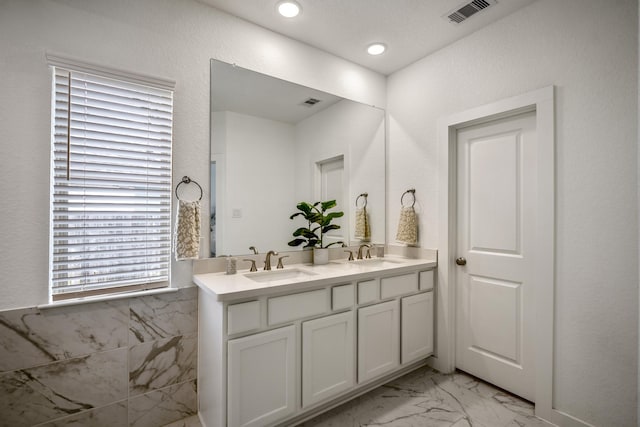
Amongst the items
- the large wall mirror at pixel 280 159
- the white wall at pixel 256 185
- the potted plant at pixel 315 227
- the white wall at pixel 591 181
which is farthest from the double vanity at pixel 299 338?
the white wall at pixel 591 181

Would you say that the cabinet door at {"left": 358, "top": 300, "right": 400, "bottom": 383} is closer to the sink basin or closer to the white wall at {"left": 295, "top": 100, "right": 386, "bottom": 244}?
the sink basin

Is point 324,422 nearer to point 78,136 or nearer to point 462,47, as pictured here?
point 78,136

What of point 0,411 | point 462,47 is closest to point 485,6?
point 462,47

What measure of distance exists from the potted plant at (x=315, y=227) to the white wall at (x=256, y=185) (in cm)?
8

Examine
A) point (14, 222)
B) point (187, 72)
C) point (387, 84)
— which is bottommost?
point (14, 222)

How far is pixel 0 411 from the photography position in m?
1.43

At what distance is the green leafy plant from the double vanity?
0.64 feet

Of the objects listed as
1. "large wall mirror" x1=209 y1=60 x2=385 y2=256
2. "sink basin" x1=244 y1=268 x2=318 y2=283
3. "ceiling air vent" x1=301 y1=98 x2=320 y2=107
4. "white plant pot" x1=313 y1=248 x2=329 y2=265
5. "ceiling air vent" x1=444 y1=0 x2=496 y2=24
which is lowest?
"sink basin" x1=244 y1=268 x2=318 y2=283

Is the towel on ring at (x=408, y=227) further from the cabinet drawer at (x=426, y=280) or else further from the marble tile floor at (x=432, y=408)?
the marble tile floor at (x=432, y=408)

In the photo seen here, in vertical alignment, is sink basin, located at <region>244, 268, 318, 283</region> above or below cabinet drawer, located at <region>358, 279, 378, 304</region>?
above

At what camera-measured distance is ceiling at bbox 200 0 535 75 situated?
197 centimetres

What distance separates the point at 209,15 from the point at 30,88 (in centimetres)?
108

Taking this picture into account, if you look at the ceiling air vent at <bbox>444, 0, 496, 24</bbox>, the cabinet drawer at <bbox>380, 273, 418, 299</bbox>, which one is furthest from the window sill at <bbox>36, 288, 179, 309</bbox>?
the ceiling air vent at <bbox>444, 0, 496, 24</bbox>

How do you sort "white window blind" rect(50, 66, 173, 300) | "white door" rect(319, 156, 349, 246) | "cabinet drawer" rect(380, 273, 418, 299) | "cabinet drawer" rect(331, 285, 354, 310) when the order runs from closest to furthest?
"white window blind" rect(50, 66, 173, 300), "cabinet drawer" rect(331, 285, 354, 310), "cabinet drawer" rect(380, 273, 418, 299), "white door" rect(319, 156, 349, 246)
